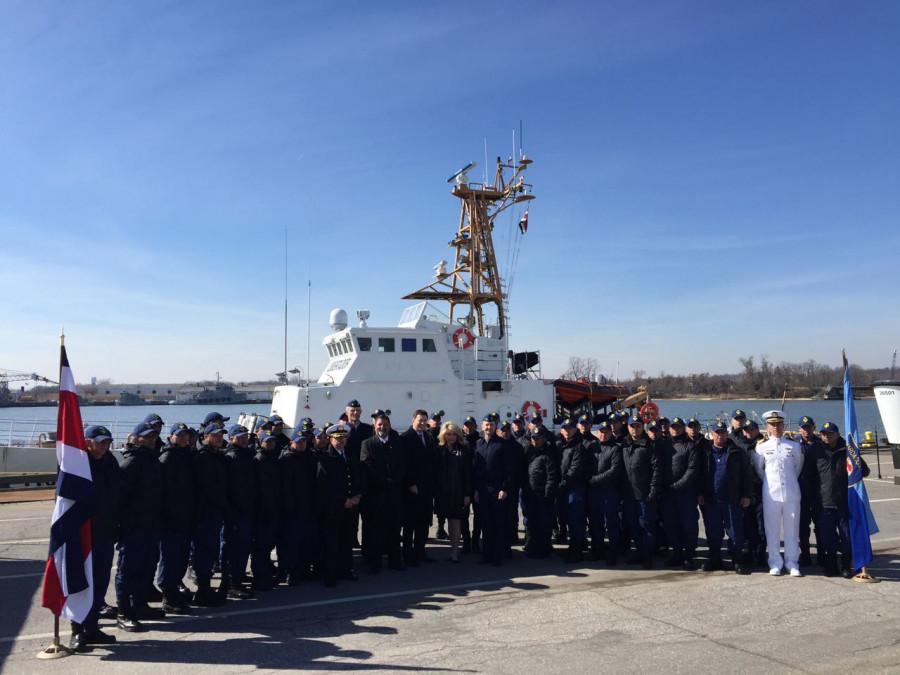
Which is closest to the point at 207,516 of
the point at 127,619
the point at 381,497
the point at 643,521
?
the point at 127,619

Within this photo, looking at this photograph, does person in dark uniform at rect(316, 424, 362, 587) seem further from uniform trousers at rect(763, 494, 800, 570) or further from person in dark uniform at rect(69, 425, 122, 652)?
uniform trousers at rect(763, 494, 800, 570)

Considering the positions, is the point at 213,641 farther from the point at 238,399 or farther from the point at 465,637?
the point at 238,399

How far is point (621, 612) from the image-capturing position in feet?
17.8

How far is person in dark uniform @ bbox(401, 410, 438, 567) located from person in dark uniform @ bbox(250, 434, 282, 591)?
5.47ft

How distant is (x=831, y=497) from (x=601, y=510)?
2434 mm

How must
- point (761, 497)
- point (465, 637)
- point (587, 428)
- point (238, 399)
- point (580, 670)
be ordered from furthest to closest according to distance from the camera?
point (238, 399), point (587, 428), point (761, 497), point (465, 637), point (580, 670)

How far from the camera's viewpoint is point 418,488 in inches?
303

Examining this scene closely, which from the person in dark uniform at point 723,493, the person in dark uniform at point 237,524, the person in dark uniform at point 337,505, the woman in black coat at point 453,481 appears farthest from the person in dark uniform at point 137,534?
the person in dark uniform at point 723,493

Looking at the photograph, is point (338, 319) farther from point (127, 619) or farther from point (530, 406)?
point (127, 619)

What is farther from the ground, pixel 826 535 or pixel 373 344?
pixel 373 344

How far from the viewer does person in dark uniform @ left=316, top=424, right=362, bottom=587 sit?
21.8 feet

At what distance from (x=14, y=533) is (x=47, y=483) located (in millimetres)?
6923

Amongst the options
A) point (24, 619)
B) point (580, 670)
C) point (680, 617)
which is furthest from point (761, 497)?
point (24, 619)

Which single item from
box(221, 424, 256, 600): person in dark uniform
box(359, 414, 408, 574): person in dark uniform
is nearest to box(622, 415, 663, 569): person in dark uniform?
box(359, 414, 408, 574): person in dark uniform
